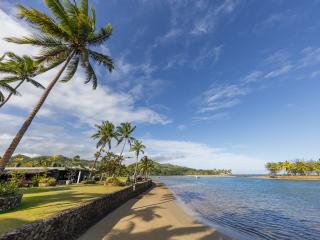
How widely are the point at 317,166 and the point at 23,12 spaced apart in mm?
155957

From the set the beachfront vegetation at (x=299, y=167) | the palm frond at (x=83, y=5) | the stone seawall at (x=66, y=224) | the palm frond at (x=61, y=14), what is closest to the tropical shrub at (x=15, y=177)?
the stone seawall at (x=66, y=224)

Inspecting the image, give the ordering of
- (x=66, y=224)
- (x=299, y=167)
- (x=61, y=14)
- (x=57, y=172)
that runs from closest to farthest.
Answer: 1. (x=66, y=224)
2. (x=61, y=14)
3. (x=57, y=172)
4. (x=299, y=167)

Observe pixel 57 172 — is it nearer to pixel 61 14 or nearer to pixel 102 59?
pixel 102 59

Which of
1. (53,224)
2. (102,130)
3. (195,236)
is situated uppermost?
(102,130)

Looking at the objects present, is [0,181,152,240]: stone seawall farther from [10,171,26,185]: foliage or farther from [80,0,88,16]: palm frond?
[80,0,88,16]: palm frond

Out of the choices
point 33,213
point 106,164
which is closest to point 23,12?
point 33,213

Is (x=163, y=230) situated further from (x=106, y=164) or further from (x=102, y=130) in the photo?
(x=102, y=130)

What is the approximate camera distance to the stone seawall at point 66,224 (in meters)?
7.10

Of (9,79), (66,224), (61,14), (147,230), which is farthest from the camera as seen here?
(9,79)

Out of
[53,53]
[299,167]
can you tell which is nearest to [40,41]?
[53,53]

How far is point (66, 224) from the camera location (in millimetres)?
10211

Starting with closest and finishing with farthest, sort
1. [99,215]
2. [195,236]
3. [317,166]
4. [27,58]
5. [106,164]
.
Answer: [195,236], [99,215], [27,58], [106,164], [317,166]

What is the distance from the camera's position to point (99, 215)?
16.0 meters

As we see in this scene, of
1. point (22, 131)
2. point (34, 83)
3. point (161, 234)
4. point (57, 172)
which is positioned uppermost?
point (34, 83)
